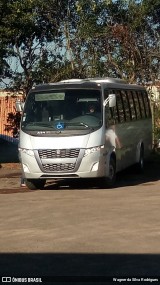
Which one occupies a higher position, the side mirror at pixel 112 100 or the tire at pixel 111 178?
the side mirror at pixel 112 100

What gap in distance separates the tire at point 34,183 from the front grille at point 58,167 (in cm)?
94

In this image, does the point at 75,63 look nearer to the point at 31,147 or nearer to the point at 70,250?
the point at 31,147

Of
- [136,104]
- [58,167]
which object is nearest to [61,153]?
[58,167]

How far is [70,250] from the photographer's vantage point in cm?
796

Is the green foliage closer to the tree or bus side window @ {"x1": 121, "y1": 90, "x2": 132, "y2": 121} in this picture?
the tree

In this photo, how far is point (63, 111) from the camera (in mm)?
14633

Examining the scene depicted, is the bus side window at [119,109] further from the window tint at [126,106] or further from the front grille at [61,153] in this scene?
the front grille at [61,153]

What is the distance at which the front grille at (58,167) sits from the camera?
46.4ft

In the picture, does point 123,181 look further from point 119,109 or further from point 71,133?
point 71,133

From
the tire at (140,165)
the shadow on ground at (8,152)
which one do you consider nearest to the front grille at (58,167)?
the tire at (140,165)

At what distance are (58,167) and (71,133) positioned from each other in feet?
2.78
